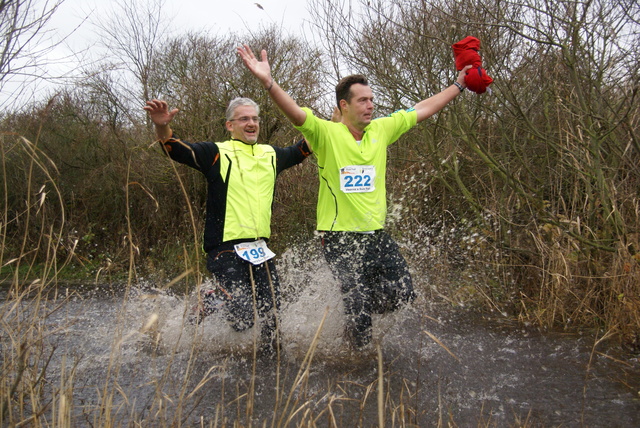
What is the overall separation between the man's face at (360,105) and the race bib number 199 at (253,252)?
3.61 ft

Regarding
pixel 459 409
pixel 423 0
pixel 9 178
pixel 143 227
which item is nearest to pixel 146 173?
pixel 143 227

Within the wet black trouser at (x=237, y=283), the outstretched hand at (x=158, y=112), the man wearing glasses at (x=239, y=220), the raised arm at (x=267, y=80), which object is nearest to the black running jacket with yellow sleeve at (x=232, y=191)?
the man wearing glasses at (x=239, y=220)

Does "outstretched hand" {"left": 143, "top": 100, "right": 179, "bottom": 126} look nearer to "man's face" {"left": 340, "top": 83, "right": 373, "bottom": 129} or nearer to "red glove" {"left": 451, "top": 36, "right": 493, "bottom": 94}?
"man's face" {"left": 340, "top": 83, "right": 373, "bottom": 129}

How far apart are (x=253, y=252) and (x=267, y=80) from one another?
1.17 m

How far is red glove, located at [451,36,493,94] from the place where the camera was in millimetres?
4684

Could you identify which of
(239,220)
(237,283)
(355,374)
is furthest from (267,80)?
(355,374)

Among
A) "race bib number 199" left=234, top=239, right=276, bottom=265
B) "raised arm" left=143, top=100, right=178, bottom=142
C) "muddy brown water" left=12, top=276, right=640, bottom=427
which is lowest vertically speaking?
"muddy brown water" left=12, top=276, right=640, bottom=427

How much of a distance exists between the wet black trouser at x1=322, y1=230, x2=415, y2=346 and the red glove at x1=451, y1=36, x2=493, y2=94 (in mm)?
1384

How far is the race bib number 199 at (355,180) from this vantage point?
421cm

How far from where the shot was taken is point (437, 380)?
12.6 ft

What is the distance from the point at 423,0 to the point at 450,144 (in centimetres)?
222

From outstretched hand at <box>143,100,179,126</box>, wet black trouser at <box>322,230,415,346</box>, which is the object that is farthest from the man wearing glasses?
wet black trouser at <box>322,230,415,346</box>

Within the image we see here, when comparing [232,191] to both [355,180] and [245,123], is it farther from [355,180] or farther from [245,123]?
[355,180]

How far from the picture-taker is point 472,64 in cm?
474
